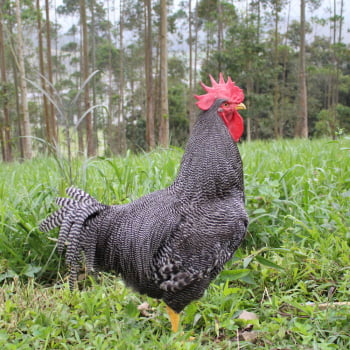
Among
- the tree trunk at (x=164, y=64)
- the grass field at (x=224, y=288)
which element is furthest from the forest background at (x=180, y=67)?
the grass field at (x=224, y=288)

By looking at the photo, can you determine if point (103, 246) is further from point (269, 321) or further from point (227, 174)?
point (269, 321)

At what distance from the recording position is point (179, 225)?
1921mm

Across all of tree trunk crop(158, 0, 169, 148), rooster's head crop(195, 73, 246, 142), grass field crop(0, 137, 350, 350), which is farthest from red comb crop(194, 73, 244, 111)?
tree trunk crop(158, 0, 169, 148)

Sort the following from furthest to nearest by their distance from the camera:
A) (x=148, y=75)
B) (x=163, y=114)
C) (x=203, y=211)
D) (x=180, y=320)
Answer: (x=148, y=75) < (x=163, y=114) < (x=180, y=320) < (x=203, y=211)

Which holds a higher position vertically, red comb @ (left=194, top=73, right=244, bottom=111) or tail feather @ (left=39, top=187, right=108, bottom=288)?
red comb @ (left=194, top=73, right=244, bottom=111)

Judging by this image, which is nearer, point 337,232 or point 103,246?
point 103,246

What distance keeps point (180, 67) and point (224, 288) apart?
92.4 feet

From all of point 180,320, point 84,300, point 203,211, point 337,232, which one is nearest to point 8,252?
point 84,300

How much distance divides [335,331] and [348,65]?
96.3 ft

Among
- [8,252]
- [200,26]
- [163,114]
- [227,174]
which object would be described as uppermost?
[200,26]

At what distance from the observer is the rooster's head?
2.16 meters

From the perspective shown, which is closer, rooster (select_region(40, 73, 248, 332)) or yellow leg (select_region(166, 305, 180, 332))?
rooster (select_region(40, 73, 248, 332))

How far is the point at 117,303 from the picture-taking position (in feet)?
7.66

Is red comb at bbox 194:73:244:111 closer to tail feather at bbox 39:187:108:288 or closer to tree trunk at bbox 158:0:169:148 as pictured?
tail feather at bbox 39:187:108:288
